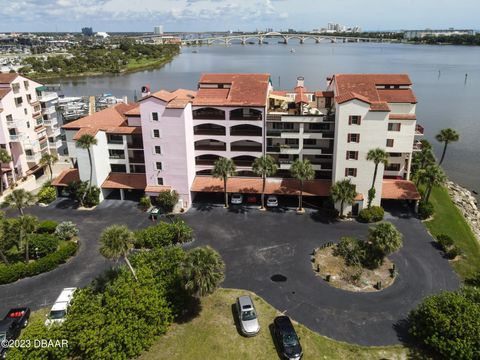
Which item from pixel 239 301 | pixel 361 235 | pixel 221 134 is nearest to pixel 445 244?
pixel 361 235

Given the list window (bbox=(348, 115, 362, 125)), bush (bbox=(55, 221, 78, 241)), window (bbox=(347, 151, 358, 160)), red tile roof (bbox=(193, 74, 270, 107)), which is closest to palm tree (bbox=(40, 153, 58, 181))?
bush (bbox=(55, 221, 78, 241))

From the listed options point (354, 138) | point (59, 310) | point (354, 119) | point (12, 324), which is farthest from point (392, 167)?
point (12, 324)

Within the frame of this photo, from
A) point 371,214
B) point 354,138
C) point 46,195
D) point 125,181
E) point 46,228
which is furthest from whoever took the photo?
point 125,181

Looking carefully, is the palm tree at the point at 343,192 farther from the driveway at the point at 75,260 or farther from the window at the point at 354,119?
the driveway at the point at 75,260

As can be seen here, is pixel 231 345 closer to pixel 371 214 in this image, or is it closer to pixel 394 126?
pixel 371 214

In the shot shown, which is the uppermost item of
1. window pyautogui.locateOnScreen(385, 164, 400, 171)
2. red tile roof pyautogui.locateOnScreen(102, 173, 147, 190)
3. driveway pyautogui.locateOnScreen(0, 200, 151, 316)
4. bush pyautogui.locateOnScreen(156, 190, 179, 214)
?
window pyautogui.locateOnScreen(385, 164, 400, 171)

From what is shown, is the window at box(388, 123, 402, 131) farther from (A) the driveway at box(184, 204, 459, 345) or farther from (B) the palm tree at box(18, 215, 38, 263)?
(B) the palm tree at box(18, 215, 38, 263)
